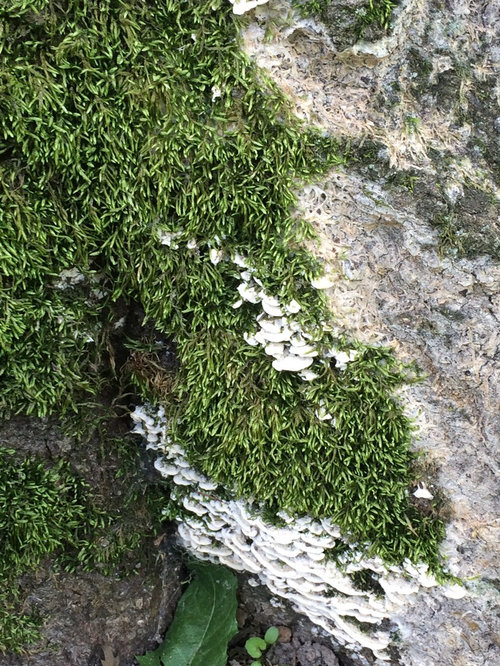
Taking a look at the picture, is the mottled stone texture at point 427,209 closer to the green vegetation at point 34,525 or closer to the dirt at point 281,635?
the dirt at point 281,635

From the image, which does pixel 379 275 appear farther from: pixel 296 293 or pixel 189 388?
pixel 189 388

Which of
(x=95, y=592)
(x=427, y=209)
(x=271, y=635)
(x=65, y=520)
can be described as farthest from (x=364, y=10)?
(x=271, y=635)

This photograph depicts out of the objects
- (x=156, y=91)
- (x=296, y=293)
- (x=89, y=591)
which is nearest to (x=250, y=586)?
(x=89, y=591)

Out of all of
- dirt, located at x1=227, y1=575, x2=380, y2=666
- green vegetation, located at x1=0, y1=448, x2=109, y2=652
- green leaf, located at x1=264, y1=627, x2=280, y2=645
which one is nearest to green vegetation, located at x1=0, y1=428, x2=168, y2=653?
green vegetation, located at x1=0, y1=448, x2=109, y2=652

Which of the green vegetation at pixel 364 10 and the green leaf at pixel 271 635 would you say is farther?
the green leaf at pixel 271 635

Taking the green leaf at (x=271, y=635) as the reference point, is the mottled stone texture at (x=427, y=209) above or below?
above

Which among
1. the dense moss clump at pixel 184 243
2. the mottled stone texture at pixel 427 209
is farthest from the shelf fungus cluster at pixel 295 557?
the mottled stone texture at pixel 427 209
